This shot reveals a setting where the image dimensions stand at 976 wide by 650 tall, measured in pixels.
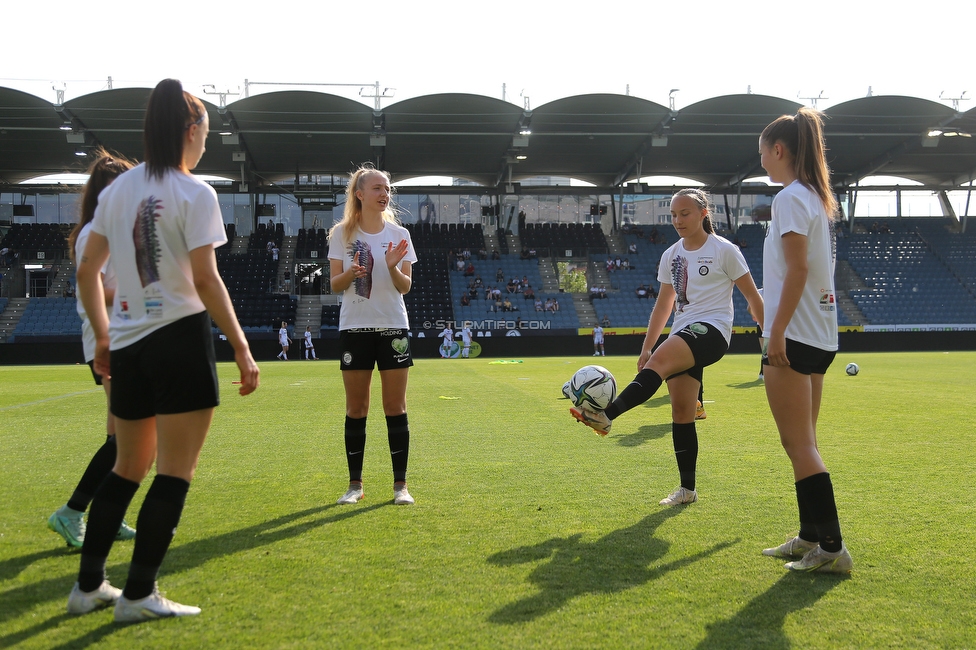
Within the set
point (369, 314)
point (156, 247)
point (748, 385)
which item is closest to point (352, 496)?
point (369, 314)

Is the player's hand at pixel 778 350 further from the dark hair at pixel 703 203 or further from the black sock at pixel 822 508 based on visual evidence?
the dark hair at pixel 703 203

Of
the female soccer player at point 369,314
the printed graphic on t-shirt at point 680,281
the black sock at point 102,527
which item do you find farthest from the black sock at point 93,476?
the printed graphic on t-shirt at point 680,281

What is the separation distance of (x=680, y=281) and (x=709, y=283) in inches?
7.7

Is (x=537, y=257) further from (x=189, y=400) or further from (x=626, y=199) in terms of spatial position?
(x=189, y=400)

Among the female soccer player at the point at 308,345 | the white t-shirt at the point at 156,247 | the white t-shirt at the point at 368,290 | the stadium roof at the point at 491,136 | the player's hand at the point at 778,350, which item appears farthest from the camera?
the female soccer player at the point at 308,345

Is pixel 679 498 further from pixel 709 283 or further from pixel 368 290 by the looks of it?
pixel 368 290

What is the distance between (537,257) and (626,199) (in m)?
6.71

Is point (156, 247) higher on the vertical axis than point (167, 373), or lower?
higher

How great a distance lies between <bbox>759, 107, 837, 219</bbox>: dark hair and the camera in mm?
3404

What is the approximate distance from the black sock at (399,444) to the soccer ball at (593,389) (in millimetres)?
1071

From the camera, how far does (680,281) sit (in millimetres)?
4695

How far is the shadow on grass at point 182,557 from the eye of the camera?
257 centimetres

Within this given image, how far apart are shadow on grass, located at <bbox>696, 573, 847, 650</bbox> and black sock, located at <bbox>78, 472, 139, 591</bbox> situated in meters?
2.10

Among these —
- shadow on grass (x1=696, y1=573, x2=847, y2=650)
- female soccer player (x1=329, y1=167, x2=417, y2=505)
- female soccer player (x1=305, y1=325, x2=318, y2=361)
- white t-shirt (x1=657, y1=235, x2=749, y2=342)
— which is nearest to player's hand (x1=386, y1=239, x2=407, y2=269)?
female soccer player (x1=329, y1=167, x2=417, y2=505)
